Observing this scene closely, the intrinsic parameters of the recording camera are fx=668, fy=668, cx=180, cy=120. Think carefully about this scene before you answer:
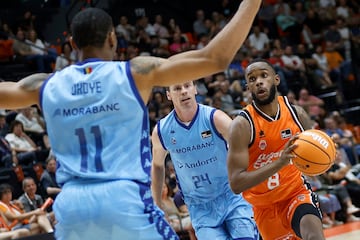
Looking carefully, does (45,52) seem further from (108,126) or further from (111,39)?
(108,126)

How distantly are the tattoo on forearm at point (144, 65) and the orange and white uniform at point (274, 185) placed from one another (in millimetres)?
2470

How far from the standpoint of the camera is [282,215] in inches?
213

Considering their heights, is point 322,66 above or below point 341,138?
above

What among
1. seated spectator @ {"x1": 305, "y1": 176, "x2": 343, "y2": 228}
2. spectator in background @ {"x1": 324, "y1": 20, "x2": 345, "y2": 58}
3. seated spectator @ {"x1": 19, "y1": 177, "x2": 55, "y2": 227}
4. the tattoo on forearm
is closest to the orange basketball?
the tattoo on forearm

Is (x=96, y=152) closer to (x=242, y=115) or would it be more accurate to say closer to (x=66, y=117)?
(x=66, y=117)

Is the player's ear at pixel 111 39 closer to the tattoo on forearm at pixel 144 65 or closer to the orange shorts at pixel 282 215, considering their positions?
the tattoo on forearm at pixel 144 65

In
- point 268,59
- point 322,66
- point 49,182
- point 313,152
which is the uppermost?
point 313,152

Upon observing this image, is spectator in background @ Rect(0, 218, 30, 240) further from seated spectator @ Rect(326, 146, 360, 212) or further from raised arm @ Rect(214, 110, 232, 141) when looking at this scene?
seated spectator @ Rect(326, 146, 360, 212)

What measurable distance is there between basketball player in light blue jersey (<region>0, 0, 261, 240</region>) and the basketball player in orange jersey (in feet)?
7.11

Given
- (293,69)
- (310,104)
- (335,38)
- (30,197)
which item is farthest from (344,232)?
(335,38)

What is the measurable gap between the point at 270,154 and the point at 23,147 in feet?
21.4

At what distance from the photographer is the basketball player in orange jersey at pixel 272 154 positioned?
5.25 meters

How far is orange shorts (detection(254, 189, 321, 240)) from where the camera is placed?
17.3 feet

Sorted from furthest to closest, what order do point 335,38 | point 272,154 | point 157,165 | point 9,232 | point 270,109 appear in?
point 335,38 < point 9,232 < point 157,165 < point 270,109 < point 272,154
